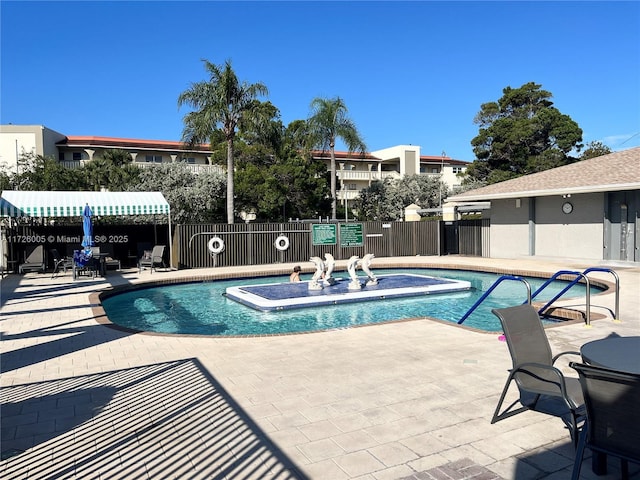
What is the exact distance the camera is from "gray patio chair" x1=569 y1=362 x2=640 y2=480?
7.78 ft

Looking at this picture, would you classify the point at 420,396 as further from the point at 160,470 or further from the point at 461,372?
the point at 160,470

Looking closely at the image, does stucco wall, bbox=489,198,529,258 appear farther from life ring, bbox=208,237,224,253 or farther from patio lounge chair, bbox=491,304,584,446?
patio lounge chair, bbox=491,304,584,446

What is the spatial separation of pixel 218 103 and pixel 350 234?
8975 mm

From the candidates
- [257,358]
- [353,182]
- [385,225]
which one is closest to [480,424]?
[257,358]

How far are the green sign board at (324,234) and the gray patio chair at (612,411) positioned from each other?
62.1 feet

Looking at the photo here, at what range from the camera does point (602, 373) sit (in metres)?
2.41

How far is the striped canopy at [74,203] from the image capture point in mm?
16750

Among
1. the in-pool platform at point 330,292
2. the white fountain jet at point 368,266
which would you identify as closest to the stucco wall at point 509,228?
the in-pool platform at point 330,292

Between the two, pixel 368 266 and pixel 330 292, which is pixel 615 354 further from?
pixel 368 266

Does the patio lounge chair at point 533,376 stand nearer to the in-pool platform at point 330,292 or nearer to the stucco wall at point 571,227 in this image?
the in-pool platform at point 330,292

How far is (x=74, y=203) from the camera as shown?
17.8 m

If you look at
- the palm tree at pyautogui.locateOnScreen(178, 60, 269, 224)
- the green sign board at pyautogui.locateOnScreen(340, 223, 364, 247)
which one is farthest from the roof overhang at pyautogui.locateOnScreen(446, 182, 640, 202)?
the palm tree at pyautogui.locateOnScreen(178, 60, 269, 224)

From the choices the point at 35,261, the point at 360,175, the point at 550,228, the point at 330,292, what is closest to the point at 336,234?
the point at 330,292

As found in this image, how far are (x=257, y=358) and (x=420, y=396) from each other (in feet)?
7.93
